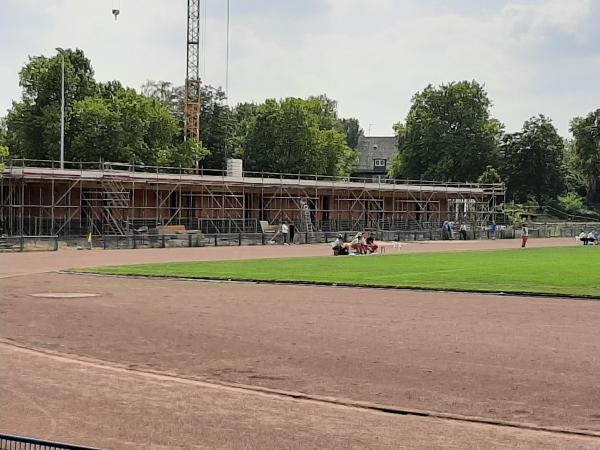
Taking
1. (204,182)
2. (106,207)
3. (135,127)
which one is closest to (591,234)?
(204,182)

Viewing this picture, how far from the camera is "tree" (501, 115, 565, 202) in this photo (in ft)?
382

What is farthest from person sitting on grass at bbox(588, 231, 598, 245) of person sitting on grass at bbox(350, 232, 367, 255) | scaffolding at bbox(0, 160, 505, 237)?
person sitting on grass at bbox(350, 232, 367, 255)

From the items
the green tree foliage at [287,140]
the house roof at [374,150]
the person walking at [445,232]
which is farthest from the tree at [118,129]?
the house roof at [374,150]

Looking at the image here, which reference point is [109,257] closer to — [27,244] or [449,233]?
[27,244]

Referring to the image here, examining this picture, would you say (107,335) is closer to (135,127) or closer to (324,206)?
(324,206)

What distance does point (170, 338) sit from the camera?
16.6m

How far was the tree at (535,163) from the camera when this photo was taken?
116 meters

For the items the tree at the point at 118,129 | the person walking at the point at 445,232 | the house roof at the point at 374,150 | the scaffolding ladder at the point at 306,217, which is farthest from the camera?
the house roof at the point at 374,150

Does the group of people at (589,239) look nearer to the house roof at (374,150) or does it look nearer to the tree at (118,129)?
the tree at (118,129)

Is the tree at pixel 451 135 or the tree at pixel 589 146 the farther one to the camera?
the tree at pixel 589 146

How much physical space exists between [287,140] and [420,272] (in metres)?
72.9

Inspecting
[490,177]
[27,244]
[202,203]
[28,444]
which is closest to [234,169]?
[202,203]

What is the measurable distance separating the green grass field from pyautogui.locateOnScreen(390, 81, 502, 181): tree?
7650 centimetres

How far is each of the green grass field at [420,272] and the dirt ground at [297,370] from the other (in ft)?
9.64
